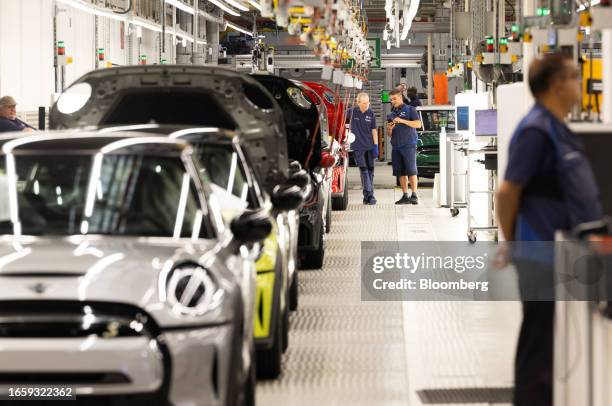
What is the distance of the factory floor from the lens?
19.2ft

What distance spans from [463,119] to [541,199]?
9.76 metres

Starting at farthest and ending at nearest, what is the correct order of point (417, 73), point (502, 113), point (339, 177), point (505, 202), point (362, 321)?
point (417, 73)
point (339, 177)
point (502, 113)
point (362, 321)
point (505, 202)

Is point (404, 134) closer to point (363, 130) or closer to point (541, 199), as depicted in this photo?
point (363, 130)

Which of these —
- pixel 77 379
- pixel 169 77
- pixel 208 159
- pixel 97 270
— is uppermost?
pixel 169 77

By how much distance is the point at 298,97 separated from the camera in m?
10.2

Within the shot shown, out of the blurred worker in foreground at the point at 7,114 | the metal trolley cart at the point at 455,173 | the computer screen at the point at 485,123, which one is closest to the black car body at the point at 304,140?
the computer screen at the point at 485,123

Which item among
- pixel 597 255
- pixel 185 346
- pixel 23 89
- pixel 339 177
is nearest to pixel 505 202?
pixel 597 255

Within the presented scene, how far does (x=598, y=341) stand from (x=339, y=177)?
11537 mm

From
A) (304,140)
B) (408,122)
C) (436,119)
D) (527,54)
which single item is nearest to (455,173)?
(408,122)

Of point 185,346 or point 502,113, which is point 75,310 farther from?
point 502,113

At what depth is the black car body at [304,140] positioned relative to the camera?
9.95 metres

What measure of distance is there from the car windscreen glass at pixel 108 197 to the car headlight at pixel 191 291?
0.43m

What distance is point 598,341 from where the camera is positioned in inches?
167

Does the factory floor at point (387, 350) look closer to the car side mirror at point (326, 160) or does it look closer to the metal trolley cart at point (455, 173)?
the car side mirror at point (326, 160)
